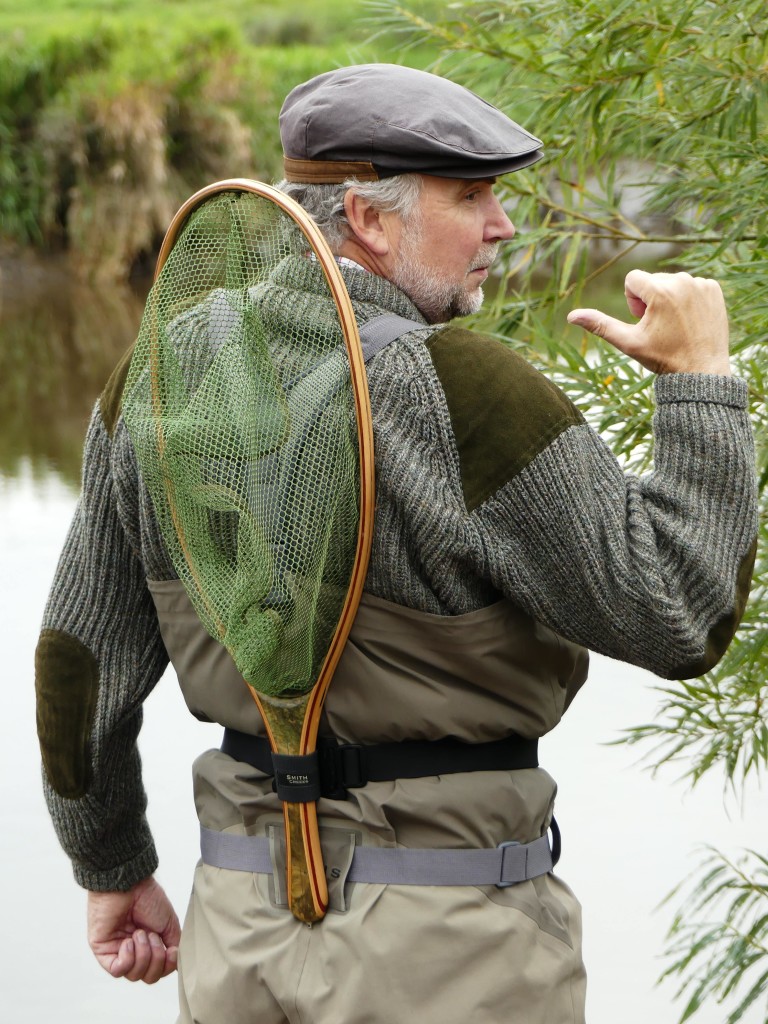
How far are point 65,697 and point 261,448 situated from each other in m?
0.40

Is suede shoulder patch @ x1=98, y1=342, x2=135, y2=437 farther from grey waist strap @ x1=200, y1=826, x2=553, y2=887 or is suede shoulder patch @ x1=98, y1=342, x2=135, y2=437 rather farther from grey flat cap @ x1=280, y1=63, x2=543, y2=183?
grey waist strap @ x1=200, y1=826, x2=553, y2=887

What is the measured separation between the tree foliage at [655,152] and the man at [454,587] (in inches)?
30.2

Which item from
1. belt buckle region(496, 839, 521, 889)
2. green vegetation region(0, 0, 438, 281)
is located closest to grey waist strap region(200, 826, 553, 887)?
belt buckle region(496, 839, 521, 889)

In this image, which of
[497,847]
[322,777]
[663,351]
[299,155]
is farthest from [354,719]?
[299,155]

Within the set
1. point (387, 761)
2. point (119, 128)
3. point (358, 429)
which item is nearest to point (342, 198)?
point (358, 429)

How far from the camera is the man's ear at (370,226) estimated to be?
134 centimetres

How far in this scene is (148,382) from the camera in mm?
1373

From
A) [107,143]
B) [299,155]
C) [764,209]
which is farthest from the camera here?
[107,143]

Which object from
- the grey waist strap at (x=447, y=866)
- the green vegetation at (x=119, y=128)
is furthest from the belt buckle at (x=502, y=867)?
the green vegetation at (x=119, y=128)

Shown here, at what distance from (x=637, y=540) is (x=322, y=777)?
343mm

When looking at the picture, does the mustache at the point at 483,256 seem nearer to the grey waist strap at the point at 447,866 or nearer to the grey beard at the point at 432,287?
the grey beard at the point at 432,287

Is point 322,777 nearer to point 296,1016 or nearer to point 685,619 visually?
point 296,1016

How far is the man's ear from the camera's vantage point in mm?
1339

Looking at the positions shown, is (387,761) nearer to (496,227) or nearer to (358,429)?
(358,429)
